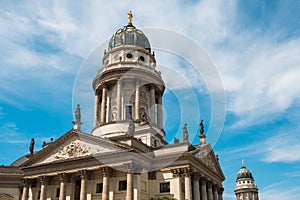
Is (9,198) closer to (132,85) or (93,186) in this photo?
(93,186)

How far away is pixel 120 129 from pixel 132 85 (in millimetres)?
8758

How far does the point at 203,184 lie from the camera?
48312 mm

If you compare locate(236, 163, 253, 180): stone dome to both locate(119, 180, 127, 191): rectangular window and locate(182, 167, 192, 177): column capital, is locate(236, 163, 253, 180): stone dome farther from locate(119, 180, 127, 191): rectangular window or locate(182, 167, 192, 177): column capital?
locate(119, 180, 127, 191): rectangular window

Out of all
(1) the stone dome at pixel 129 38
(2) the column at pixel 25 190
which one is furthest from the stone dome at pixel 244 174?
(2) the column at pixel 25 190

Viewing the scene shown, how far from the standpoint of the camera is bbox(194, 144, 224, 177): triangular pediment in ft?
157

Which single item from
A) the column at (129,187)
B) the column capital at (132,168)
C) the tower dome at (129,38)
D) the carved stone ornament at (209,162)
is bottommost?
the column at (129,187)

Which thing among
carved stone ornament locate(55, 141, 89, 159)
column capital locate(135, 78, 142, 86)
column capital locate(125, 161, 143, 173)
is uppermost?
column capital locate(135, 78, 142, 86)

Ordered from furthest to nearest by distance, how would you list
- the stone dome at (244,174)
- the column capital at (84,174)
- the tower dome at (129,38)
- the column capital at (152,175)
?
the stone dome at (244,174)
the tower dome at (129,38)
the column capital at (152,175)
the column capital at (84,174)

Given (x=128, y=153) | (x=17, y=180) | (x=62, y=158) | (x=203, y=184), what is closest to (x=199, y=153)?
(x=203, y=184)

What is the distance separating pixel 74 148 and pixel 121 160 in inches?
303

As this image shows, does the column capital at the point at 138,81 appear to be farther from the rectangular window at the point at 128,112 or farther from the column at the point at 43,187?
the column at the point at 43,187

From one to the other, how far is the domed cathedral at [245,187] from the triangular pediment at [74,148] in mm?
108888

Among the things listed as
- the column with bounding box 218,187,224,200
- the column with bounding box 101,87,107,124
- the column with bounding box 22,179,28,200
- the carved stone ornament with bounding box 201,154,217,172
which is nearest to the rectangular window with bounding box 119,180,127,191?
the carved stone ornament with bounding box 201,154,217,172

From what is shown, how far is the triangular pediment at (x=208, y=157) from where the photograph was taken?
47.7 metres
